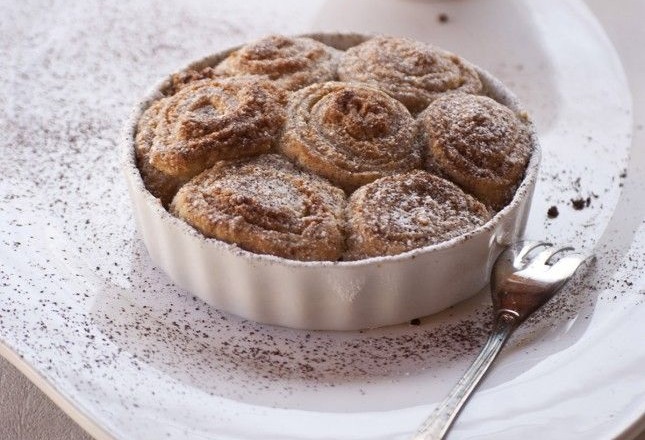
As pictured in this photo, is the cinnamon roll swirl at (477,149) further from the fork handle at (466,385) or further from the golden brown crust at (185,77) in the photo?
the golden brown crust at (185,77)

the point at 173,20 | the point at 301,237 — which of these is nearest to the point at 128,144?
the point at 301,237

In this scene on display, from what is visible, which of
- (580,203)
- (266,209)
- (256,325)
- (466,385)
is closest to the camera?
(466,385)

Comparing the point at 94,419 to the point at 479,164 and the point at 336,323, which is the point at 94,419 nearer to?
the point at 336,323

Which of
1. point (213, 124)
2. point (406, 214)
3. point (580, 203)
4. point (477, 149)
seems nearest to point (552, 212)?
point (580, 203)

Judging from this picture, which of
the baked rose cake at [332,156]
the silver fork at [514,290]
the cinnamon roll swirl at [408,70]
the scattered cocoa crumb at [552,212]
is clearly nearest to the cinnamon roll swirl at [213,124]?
the baked rose cake at [332,156]

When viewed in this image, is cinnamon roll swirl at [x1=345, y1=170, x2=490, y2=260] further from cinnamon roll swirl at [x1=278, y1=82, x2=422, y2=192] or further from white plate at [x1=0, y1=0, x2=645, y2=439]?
white plate at [x1=0, y1=0, x2=645, y2=439]

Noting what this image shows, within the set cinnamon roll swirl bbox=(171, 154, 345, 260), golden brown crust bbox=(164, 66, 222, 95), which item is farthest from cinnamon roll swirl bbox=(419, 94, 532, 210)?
golden brown crust bbox=(164, 66, 222, 95)

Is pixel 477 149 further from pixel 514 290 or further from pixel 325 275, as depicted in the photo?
pixel 325 275
